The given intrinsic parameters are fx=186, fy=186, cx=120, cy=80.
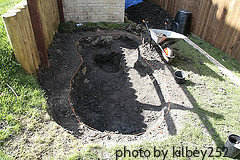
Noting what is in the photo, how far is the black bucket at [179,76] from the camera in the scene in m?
5.50

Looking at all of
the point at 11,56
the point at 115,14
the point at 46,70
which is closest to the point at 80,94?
the point at 46,70

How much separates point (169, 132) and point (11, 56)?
4.20 m

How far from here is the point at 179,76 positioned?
5844 millimetres

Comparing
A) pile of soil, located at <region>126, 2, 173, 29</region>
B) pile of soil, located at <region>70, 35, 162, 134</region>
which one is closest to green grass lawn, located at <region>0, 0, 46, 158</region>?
pile of soil, located at <region>70, 35, 162, 134</region>

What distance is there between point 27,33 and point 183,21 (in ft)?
23.1

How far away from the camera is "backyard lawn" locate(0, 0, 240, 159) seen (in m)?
3.50

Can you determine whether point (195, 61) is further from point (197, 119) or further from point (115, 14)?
point (115, 14)

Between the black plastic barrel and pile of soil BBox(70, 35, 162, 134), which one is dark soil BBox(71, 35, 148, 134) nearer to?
pile of soil BBox(70, 35, 162, 134)

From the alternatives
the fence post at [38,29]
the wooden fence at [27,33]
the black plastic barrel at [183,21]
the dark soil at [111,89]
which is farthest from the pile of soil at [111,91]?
the black plastic barrel at [183,21]

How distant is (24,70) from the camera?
4797mm

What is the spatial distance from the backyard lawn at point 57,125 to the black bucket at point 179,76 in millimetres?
187

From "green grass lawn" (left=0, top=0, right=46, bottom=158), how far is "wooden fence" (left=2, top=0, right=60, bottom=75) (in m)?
0.25

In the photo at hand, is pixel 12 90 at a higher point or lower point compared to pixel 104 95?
higher

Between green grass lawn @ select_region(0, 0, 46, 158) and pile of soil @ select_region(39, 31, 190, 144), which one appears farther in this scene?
pile of soil @ select_region(39, 31, 190, 144)
